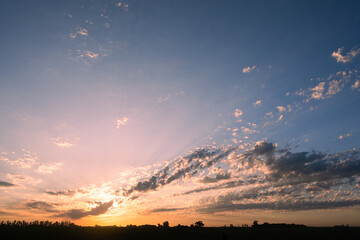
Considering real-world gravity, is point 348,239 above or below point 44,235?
below

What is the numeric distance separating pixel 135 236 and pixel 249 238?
26.8 m

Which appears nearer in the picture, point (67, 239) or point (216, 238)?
point (67, 239)

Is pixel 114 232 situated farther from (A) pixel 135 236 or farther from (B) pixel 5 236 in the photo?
(B) pixel 5 236

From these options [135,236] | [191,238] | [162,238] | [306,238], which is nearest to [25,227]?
[135,236]

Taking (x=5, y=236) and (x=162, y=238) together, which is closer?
(x=5, y=236)

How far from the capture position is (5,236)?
5184 centimetres

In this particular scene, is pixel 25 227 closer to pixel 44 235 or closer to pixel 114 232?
pixel 44 235

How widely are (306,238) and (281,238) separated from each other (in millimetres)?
5461

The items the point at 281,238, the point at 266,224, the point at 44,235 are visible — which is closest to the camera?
the point at 44,235

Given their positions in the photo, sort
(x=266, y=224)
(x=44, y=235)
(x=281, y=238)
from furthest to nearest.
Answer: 1. (x=266, y=224)
2. (x=281, y=238)
3. (x=44, y=235)

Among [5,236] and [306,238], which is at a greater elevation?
[5,236]

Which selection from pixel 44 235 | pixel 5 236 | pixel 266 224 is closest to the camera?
pixel 5 236

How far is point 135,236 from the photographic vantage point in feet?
193

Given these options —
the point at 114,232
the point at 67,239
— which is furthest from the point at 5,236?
the point at 114,232
